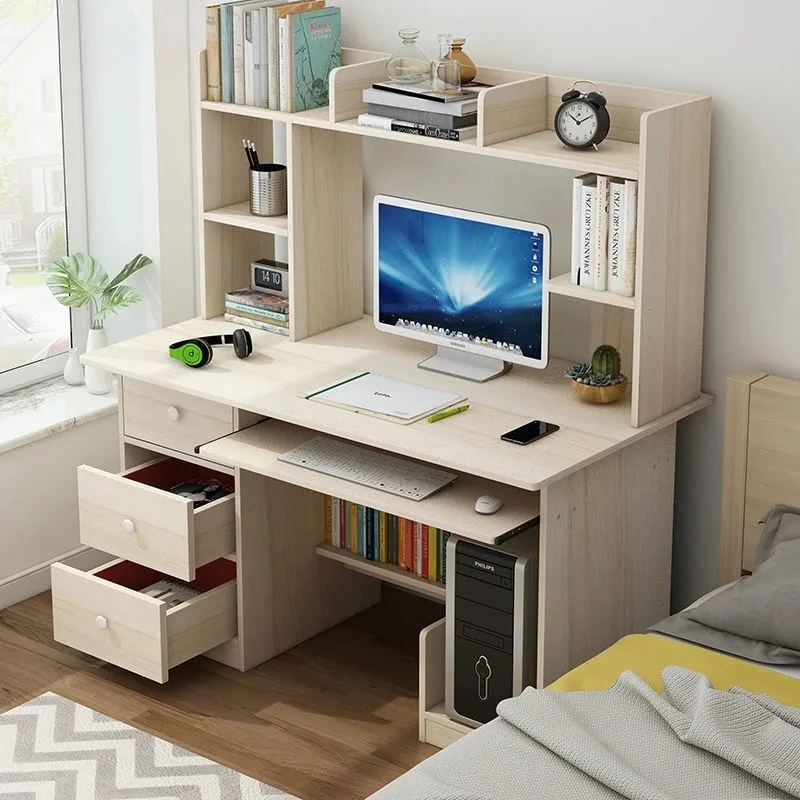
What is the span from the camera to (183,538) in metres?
3.04

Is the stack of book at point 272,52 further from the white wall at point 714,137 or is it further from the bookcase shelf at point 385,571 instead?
the bookcase shelf at point 385,571

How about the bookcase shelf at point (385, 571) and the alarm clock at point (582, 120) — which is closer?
the alarm clock at point (582, 120)

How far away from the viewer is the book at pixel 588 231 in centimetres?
277

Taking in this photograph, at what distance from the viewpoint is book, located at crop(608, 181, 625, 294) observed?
8.91 feet

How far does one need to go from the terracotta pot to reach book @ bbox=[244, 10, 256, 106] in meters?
1.00

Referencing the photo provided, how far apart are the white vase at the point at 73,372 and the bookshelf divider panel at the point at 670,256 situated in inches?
67.3

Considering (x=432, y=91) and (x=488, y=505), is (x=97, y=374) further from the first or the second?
(x=488, y=505)

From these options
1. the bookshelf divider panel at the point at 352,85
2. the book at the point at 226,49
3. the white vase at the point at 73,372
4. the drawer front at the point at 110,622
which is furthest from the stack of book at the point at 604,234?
the white vase at the point at 73,372

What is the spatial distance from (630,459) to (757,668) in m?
0.55

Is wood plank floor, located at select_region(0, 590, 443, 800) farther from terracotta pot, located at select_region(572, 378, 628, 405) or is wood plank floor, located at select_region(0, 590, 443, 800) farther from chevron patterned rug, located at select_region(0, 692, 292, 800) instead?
terracotta pot, located at select_region(572, 378, 628, 405)

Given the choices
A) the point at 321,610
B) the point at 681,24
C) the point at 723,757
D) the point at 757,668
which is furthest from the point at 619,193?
the point at 321,610

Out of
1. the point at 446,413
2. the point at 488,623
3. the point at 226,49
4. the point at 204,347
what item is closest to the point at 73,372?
the point at 204,347

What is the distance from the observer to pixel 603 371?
2936 millimetres

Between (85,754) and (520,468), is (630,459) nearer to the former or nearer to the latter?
(520,468)
